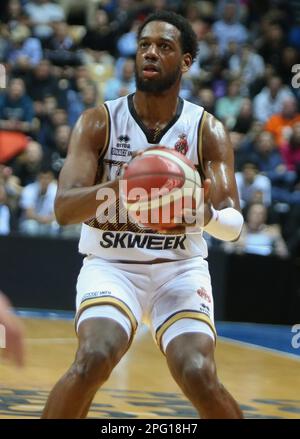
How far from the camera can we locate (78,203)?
5324 mm

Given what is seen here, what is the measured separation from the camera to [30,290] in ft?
44.4

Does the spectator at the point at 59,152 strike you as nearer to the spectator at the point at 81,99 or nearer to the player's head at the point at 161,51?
the spectator at the point at 81,99

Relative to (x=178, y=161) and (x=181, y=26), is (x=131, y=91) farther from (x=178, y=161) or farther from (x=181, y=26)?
(x=178, y=161)

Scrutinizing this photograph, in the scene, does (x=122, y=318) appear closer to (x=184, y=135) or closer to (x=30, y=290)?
(x=184, y=135)

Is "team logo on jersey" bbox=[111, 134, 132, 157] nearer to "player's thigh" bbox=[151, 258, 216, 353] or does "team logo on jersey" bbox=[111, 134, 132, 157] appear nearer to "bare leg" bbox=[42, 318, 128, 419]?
"player's thigh" bbox=[151, 258, 216, 353]

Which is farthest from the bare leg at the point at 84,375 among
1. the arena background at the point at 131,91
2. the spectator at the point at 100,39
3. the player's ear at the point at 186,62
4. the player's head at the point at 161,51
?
the spectator at the point at 100,39

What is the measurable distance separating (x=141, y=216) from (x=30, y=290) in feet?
28.5

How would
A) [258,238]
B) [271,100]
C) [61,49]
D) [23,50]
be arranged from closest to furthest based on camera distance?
[258,238]
[271,100]
[23,50]
[61,49]

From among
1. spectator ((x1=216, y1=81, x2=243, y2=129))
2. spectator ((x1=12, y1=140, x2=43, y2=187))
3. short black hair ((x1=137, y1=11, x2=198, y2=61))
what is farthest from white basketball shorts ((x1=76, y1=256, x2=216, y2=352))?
spectator ((x1=216, y1=81, x2=243, y2=129))

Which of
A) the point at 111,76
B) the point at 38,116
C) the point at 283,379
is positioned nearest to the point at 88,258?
the point at 283,379

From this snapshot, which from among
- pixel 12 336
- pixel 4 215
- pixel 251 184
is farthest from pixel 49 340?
pixel 12 336

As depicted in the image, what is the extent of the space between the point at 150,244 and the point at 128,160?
0.51 meters

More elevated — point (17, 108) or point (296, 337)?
point (17, 108)

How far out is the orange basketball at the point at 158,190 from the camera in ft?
16.3
